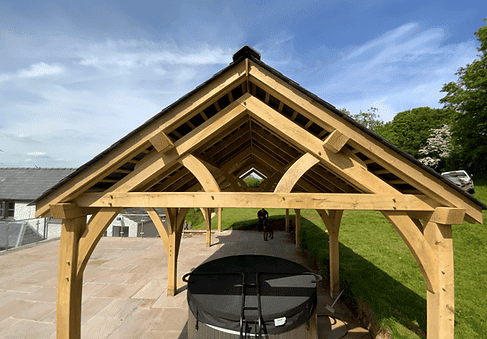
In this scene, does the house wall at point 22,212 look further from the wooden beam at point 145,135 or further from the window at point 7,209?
the wooden beam at point 145,135

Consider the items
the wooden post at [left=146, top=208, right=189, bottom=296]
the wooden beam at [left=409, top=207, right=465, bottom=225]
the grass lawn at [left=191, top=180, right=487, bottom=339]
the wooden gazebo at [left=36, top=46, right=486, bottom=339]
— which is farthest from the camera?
the wooden post at [left=146, top=208, right=189, bottom=296]

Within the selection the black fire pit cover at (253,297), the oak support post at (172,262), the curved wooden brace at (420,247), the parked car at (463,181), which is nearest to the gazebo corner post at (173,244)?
the oak support post at (172,262)

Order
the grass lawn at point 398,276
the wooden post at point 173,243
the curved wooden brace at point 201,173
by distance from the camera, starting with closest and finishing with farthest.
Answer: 1. the curved wooden brace at point 201,173
2. the grass lawn at point 398,276
3. the wooden post at point 173,243

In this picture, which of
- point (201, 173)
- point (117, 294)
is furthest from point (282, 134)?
point (117, 294)

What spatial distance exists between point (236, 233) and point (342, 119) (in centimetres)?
1627

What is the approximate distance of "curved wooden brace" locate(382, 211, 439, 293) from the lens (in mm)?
3322

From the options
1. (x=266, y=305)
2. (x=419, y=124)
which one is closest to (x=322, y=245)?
(x=266, y=305)

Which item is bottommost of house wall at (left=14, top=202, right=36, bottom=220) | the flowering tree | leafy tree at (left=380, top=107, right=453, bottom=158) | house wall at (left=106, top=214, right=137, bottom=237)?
house wall at (left=106, top=214, right=137, bottom=237)

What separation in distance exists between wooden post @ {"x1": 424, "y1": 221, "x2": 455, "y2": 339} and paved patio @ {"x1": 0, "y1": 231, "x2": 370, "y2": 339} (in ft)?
10.3

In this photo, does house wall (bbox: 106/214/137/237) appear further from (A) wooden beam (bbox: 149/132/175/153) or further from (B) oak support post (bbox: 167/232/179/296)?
(A) wooden beam (bbox: 149/132/175/153)

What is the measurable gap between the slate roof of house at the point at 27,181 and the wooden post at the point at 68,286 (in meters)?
23.9

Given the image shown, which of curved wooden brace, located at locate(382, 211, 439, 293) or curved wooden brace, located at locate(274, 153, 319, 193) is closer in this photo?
curved wooden brace, located at locate(382, 211, 439, 293)

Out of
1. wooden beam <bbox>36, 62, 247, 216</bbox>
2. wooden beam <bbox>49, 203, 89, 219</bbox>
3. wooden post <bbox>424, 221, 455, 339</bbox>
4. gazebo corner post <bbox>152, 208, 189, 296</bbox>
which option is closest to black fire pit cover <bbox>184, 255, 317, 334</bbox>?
wooden post <bbox>424, 221, 455, 339</bbox>

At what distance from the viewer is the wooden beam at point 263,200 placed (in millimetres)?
3430
